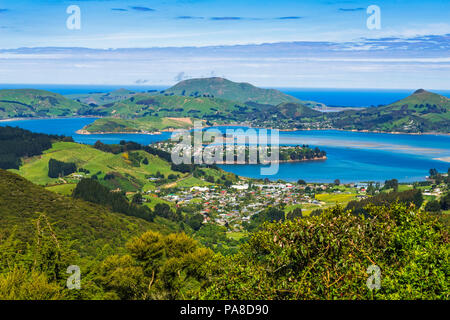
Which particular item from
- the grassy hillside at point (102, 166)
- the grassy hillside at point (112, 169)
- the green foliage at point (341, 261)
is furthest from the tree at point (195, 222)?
the green foliage at point (341, 261)

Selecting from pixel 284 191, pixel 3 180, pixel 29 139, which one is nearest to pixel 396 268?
pixel 3 180

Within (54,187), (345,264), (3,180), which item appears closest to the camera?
(345,264)

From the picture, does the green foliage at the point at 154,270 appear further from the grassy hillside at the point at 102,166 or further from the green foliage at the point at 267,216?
the grassy hillside at the point at 102,166

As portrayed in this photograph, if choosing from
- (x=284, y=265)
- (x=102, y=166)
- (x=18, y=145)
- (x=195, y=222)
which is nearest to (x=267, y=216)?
(x=195, y=222)
